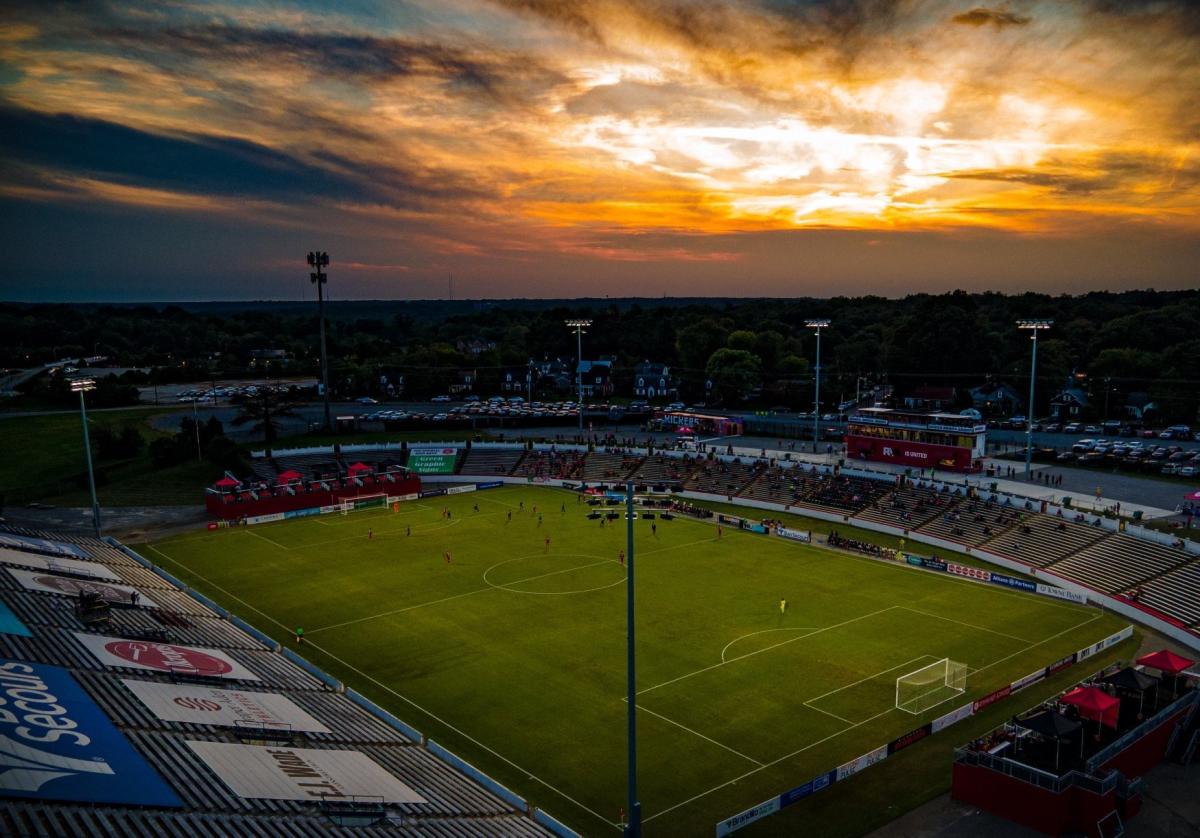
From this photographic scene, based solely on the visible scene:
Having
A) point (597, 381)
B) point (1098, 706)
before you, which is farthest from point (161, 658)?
point (597, 381)

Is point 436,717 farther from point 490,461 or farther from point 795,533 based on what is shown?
point 490,461

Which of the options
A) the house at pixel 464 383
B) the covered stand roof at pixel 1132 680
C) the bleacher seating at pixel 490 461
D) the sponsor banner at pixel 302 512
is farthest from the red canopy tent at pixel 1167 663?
the house at pixel 464 383

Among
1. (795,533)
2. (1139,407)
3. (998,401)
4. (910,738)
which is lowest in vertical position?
(795,533)

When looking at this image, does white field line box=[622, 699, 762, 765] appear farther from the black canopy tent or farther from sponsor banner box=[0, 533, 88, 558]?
sponsor banner box=[0, 533, 88, 558]

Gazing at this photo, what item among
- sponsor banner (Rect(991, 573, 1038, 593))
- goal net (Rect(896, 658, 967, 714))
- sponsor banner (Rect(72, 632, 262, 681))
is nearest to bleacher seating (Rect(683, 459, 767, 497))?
sponsor banner (Rect(991, 573, 1038, 593))

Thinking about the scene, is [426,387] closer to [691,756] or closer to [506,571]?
[506,571]

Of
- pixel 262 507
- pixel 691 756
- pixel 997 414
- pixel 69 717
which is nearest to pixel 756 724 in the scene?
pixel 691 756
